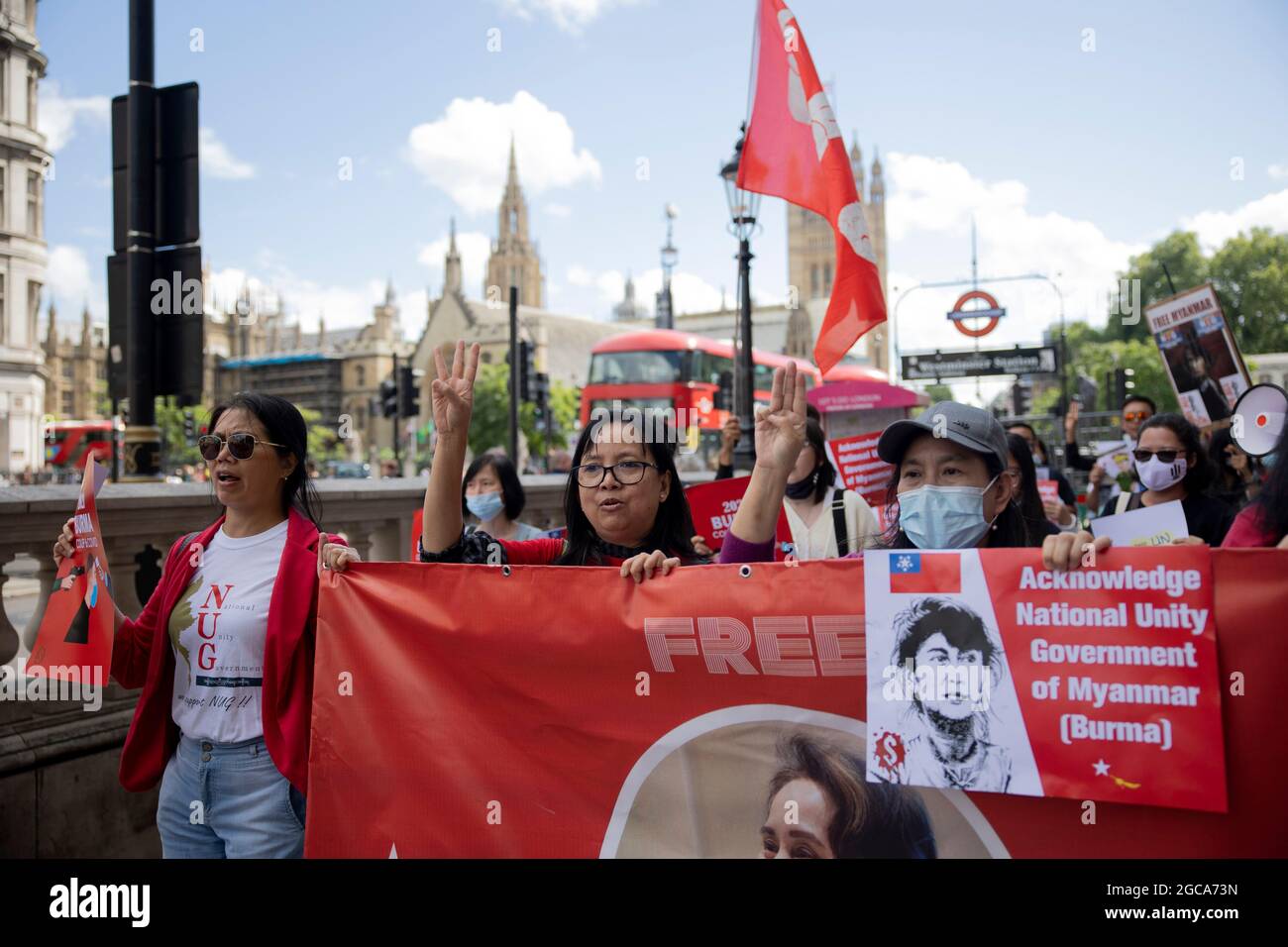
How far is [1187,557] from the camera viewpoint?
7.59 feet

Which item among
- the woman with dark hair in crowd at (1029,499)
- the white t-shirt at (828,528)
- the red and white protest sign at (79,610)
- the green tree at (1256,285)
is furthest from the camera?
the green tree at (1256,285)

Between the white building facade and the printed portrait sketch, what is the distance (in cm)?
5354

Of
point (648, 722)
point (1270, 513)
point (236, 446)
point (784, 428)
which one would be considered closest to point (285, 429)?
point (236, 446)

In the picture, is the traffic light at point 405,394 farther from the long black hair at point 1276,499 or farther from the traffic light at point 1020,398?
the long black hair at point 1276,499

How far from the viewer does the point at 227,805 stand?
2.87 m

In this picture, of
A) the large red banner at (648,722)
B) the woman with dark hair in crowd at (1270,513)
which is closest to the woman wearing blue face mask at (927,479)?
the large red banner at (648,722)

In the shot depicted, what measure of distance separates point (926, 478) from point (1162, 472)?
252cm

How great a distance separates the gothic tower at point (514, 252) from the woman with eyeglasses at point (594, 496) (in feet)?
381

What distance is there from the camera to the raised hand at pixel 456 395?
2.99 meters

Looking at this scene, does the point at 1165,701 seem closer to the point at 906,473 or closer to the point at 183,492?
the point at 906,473

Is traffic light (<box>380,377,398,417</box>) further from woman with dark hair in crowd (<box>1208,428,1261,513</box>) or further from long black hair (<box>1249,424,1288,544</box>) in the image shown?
long black hair (<box>1249,424,1288,544</box>)

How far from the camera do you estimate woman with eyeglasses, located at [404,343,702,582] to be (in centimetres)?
301

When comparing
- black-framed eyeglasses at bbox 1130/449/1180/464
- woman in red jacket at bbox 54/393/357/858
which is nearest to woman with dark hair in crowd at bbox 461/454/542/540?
woman in red jacket at bbox 54/393/357/858
